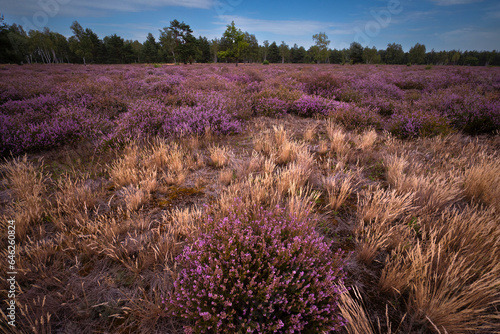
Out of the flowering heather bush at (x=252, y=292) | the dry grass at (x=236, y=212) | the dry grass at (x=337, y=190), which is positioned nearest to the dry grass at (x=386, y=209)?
the dry grass at (x=236, y=212)

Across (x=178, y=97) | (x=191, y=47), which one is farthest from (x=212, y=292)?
(x=191, y=47)

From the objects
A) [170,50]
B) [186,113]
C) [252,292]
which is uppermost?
[170,50]

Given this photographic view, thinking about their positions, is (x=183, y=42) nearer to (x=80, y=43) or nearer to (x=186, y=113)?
(x=80, y=43)

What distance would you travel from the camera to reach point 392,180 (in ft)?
11.8

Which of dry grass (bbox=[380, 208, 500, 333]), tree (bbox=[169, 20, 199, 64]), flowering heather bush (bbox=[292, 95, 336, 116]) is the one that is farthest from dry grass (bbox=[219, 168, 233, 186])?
tree (bbox=[169, 20, 199, 64])

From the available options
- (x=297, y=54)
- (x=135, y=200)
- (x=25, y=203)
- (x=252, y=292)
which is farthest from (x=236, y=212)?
(x=297, y=54)

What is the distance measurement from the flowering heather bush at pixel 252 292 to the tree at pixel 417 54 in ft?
340

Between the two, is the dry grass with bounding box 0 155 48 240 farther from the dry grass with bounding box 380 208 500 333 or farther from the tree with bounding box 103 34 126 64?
the tree with bounding box 103 34 126 64

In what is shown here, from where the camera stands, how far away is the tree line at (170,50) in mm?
43875

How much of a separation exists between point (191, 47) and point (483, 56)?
122 metres

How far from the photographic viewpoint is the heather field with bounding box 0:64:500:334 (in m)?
1.61

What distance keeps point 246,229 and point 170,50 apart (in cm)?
6689

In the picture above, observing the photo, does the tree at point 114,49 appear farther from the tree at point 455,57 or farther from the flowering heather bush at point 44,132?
the tree at point 455,57

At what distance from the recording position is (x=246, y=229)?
1.92 m
